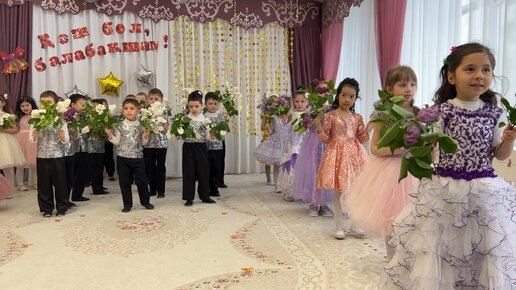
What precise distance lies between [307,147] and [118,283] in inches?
97.1

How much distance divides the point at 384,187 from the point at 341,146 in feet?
3.42

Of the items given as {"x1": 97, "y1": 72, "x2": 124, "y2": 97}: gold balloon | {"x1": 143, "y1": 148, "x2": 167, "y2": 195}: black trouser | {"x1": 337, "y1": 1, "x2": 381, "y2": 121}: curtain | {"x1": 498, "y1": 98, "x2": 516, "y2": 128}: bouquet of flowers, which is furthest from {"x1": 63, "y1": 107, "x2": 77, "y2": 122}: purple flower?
{"x1": 498, "y1": 98, "x2": 516, "y2": 128}: bouquet of flowers

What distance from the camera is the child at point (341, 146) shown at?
3557 millimetres

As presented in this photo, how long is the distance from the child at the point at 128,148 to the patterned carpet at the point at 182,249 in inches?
11.5

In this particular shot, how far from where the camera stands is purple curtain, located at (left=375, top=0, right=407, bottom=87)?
4.57 meters

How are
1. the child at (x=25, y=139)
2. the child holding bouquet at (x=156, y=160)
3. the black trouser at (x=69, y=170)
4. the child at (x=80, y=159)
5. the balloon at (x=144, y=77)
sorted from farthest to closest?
the balloon at (x=144, y=77), the child at (x=25, y=139), the child holding bouquet at (x=156, y=160), the child at (x=80, y=159), the black trouser at (x=69, y=170)

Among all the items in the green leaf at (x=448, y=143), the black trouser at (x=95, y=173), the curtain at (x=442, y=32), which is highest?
the curtain at (x=442, y=32)

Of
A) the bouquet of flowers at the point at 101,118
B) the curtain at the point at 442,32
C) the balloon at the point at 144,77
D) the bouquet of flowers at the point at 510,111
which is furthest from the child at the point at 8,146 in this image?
the bouquet of flowers at the point at 510,111

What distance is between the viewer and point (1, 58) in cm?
609

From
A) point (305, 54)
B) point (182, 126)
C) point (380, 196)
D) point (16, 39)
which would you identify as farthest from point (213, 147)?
point (16, 39)

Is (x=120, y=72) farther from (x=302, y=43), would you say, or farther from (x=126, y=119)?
(x=302, y=43)

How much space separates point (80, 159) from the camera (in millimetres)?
5219

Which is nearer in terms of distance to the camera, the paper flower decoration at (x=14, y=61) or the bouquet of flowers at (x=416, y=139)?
the bouquet of flowers at (x=416, y=139)

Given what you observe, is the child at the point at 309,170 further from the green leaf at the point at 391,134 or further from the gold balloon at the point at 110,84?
the gold balloon at the point at 110,84
